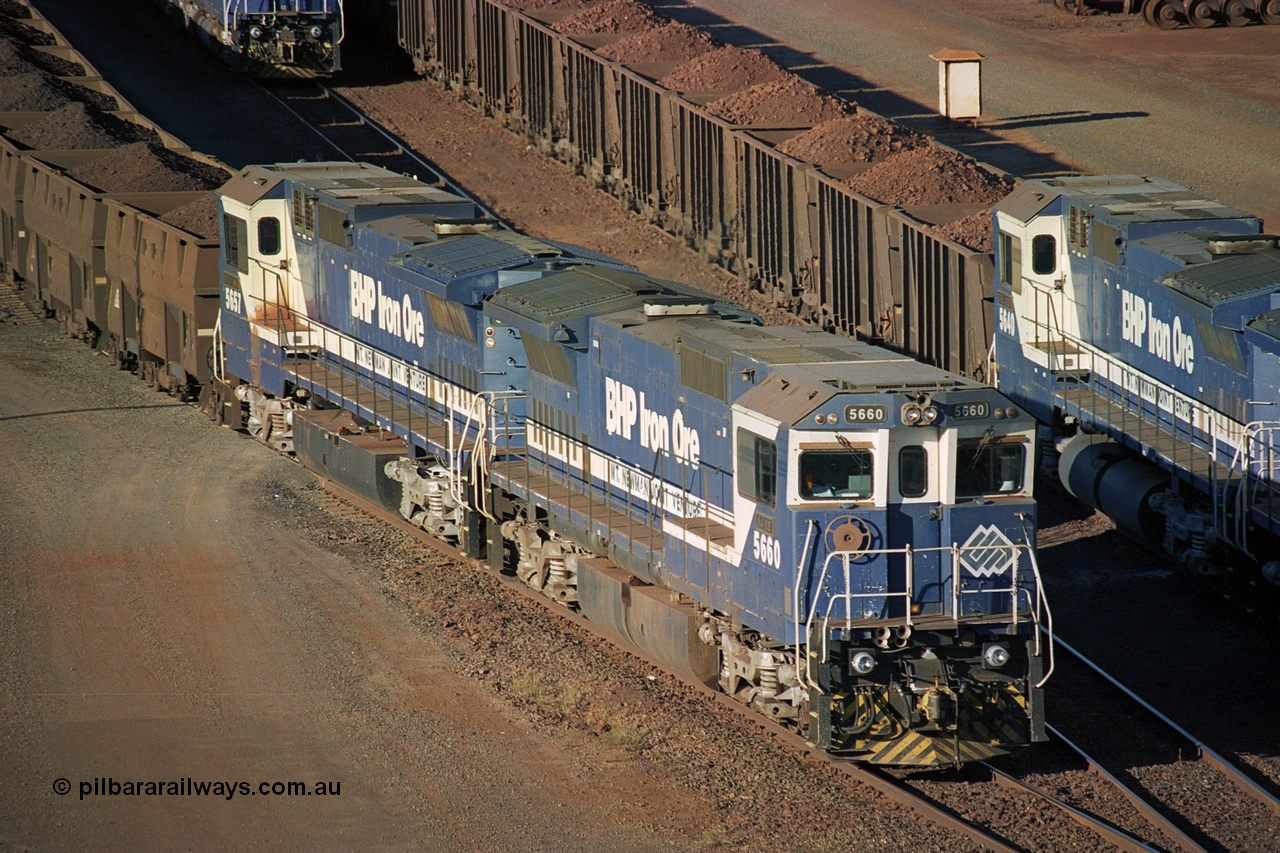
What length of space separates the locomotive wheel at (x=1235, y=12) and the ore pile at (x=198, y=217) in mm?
30564

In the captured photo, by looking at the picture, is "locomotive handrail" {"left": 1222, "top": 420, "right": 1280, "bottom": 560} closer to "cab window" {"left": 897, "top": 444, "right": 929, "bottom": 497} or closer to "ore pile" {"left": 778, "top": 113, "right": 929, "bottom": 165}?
"cab window" {"left": 897, "top": 444, "right": 929, "bottom": 497}

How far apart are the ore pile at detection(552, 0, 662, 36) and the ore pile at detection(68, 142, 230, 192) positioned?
1144 centimetres

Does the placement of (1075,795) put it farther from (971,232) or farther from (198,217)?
(198,217)

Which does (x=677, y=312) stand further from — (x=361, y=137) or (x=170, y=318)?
(x=361, y=137)

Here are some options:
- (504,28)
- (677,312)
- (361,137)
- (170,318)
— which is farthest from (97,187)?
(677,312)

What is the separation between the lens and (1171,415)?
2041 centimetres

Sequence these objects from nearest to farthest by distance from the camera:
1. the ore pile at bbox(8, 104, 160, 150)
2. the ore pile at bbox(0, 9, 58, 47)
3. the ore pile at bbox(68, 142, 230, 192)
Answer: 1. the ore pile at bbox(68, 142, 230, 192)
2. the ore pile at bbox(8, 104, 160, 150)
3. the ore pile at bbox(0, 9, 58, 47)

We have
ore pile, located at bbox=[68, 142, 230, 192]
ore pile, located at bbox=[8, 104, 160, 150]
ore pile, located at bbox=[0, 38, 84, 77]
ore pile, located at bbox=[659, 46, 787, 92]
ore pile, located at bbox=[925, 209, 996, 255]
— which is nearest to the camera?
ore pile, located at bbox=[925, 209, 996, 255]

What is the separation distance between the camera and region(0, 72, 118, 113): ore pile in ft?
116

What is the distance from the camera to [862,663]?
13.8m

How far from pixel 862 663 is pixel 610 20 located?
28.9 m

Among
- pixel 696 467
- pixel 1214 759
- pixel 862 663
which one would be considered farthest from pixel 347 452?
pixel 1214 759

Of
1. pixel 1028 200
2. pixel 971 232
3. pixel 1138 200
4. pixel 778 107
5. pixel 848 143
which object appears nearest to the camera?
pixel 1138 200

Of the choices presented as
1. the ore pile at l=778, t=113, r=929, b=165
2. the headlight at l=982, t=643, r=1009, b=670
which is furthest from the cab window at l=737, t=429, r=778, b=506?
the ore pile at l=778, t=113, r=929, b=165
